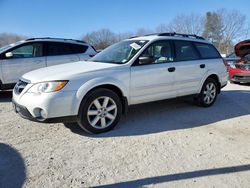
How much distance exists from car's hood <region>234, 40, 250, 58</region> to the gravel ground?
4.43 m

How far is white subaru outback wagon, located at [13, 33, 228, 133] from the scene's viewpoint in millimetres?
3814

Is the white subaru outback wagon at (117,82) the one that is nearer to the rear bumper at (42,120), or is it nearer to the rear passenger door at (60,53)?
the rear bumper at (42,120)

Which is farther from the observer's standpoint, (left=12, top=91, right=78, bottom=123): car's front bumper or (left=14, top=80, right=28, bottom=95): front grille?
(left=14, top=80, right=28, bottom=95): front grille

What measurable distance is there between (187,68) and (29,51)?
4.52 metres

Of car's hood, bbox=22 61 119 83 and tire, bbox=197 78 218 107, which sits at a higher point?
car's hood, bbox=22 61 119 83

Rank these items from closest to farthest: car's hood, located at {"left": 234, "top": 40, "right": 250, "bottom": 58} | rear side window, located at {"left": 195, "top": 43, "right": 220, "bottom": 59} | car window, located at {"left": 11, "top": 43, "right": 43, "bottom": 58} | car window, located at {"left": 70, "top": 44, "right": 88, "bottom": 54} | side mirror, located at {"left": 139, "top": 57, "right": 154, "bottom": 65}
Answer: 1. side mirror, located at {"left": 139, "top": 57, "right": 154, "bottom": 65}
2. rear side window, located at {"left": 195, "top": 43, "right": 220, "bottom": 59}
3. car window, located at {"left": 11, "top": 43, "right": 43, "bottom": 58}
4. car window, located at {"left": 70, "top": 44, "right": 88, "bottom": 54}
5. car's hood, located at {"left": 234, "top": 40, "right": 250, "bottom": 58}

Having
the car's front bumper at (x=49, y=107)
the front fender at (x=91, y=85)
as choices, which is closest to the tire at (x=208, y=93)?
the front fender at (x=91, y=85)

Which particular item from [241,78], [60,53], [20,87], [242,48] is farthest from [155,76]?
[242,48]

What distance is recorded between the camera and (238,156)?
134 inches

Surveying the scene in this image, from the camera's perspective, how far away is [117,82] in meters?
4.25

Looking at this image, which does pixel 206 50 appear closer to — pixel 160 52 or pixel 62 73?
pixel 160 52

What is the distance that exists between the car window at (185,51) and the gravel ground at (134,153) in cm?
123

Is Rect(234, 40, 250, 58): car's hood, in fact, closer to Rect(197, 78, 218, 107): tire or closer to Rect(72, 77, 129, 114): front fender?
Rect(197, 78, 218, 107): tire

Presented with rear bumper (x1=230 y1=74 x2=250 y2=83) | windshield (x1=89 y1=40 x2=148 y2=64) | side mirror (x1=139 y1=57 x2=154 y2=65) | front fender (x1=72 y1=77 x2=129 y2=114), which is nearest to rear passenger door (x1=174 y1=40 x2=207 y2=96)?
side mirror (x1=139 y1=57 x2=154 y2=65)
